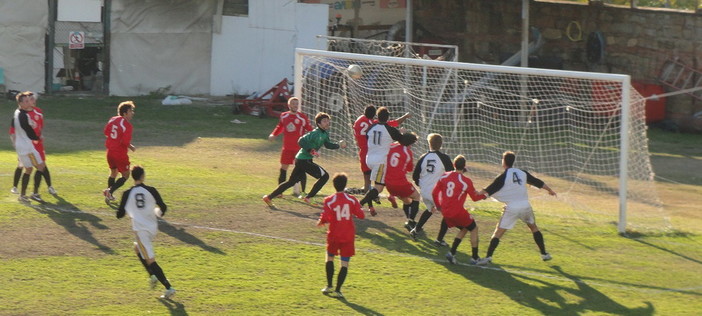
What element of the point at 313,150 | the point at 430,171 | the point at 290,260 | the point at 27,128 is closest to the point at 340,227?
the point at 290,260

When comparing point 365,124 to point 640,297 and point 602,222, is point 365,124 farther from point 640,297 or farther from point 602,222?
point 640,297

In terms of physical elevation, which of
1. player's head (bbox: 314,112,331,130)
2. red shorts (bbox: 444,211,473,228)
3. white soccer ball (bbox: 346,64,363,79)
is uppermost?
white soccer ball (bbox: 346,64,363,79)

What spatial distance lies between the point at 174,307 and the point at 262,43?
21.9 meters

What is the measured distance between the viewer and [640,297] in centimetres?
1258

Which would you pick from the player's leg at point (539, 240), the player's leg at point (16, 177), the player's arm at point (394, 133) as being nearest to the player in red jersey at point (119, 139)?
the player's leg at point (16, 177)

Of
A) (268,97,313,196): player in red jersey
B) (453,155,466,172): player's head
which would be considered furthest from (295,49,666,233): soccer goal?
(453,155,466,172): player's head

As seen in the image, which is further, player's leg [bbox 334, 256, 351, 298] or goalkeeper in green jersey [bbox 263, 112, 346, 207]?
goalkeeper in green jersey [bbox 263, 112, 346, 207]

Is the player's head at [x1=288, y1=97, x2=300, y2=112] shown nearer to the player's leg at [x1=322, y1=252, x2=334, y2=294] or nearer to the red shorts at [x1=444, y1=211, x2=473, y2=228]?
the red shorts at [x1=444, y1=211, x2=473, y2=228]

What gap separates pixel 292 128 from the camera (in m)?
17.2

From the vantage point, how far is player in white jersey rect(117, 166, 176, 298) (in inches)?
460

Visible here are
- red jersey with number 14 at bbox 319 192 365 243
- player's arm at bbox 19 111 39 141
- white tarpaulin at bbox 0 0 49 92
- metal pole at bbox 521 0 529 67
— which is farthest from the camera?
white tarpaulin at bbox 0 0 49 92

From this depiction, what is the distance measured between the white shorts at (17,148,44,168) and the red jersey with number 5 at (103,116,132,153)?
1.19m

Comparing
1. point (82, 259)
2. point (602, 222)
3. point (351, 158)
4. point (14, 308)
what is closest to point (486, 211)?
point (602, 222)

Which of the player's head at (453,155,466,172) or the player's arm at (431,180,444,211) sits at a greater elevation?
the player's head at (453,155,466,172)
